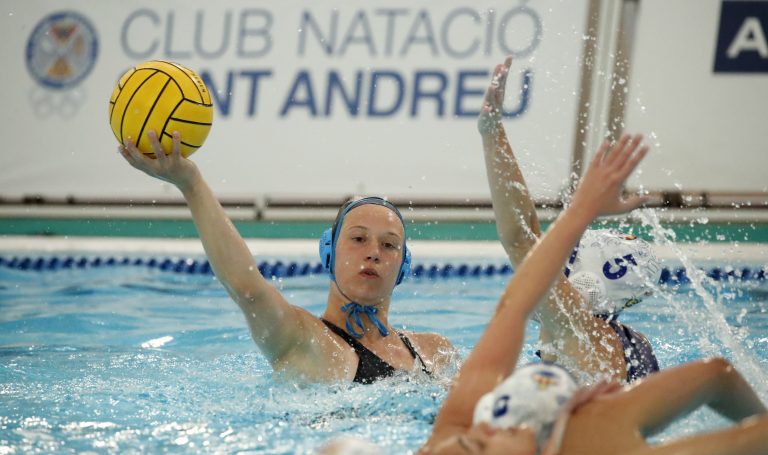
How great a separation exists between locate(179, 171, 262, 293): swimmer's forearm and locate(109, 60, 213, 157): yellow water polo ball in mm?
143

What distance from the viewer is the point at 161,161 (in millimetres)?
2514

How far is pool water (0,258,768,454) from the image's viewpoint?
9.46ft

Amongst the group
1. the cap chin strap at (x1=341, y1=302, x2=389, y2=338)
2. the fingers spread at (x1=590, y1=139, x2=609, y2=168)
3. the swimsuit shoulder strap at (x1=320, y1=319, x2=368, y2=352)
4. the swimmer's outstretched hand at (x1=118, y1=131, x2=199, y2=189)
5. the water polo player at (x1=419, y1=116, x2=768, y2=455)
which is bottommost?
the swimsuit shoulder strap at (x1=320, y1=319, x2=368, y2=352)

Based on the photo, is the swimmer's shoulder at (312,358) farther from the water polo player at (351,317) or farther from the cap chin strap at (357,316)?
the cap chin strap at (357,316)

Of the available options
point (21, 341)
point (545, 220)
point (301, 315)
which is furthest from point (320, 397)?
point (545, 220)

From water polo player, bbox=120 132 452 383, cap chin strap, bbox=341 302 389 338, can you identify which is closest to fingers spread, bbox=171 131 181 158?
water polo player, bbox=120 132 452 383

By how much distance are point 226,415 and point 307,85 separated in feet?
14.7

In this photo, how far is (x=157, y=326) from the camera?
16.2ft

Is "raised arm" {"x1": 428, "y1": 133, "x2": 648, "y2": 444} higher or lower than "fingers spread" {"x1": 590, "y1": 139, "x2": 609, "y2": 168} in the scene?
lower

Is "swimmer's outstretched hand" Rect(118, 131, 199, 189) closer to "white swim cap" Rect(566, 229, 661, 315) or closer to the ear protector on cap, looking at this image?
the ear protector on cap

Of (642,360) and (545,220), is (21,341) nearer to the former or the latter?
(642,360)

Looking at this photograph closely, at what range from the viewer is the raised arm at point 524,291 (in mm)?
2047

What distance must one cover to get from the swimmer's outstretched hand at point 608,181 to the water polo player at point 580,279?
75cm

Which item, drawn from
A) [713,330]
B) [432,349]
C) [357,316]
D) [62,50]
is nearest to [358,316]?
[357,316]
